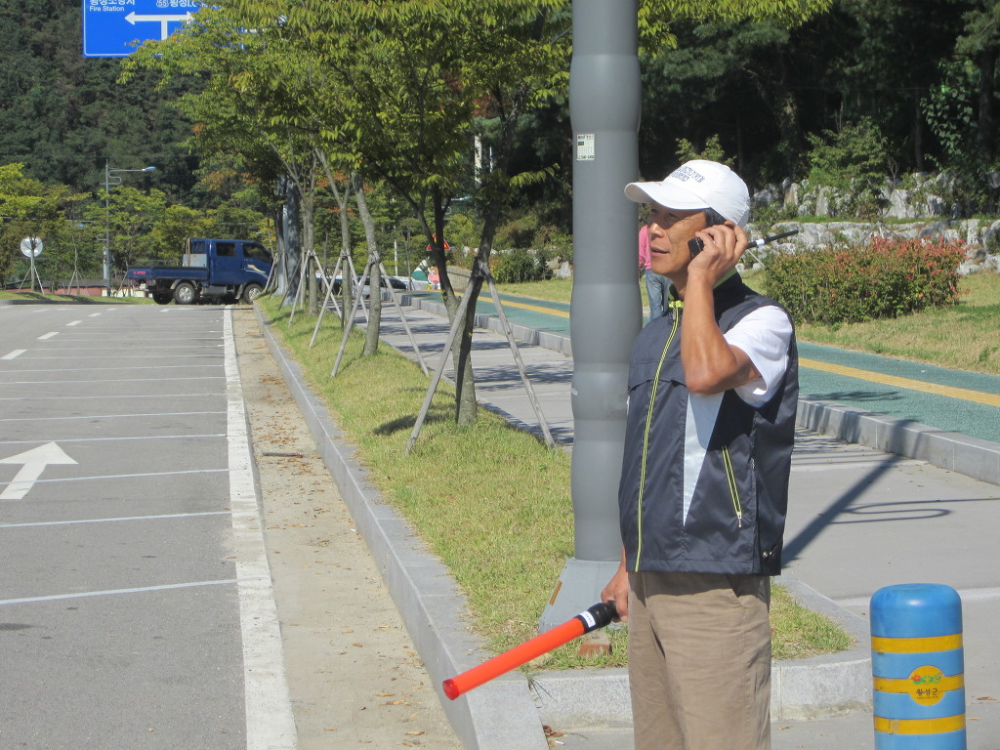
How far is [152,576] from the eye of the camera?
6859mm

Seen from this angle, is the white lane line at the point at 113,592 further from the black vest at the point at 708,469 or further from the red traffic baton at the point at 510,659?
the black vest at the point at 708,469

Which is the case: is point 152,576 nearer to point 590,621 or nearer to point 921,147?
point 590,621

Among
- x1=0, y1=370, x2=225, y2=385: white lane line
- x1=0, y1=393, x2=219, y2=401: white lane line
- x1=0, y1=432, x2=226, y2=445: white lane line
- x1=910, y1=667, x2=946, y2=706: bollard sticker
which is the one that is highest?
x1=910, y1=667, x2=946, y2=706: bollard sticker

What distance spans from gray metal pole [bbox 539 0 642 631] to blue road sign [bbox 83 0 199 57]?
17.2 meters

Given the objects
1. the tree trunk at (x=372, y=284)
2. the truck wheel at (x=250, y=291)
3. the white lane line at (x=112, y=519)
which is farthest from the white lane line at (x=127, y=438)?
the truck wheel at (x=250, y=291)

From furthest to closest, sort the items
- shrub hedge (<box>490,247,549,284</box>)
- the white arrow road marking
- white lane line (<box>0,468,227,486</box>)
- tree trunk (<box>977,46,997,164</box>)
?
shrub hedge (<box>490,247,549,284</box>), tree trunk (<box>977,46,997,164</box>), white lane line (<box>0,468,227,486</box>), the white arrow road marking

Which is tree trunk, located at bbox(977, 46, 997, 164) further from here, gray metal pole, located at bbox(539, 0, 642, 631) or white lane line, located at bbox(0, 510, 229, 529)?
gray metal pole, located at bbox(539, 0, 642, 631)

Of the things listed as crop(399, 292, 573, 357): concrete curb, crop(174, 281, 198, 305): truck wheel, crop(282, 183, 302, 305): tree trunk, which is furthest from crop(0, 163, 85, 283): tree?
crop(399, 292, 573, 357): concrete curb

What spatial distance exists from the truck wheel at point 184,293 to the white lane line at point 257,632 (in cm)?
3279

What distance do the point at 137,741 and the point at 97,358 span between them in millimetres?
16787

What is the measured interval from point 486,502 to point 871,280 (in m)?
12.1

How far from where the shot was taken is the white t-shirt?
2.69 metres

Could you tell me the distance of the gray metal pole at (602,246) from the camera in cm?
508

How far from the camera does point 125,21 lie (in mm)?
20859
